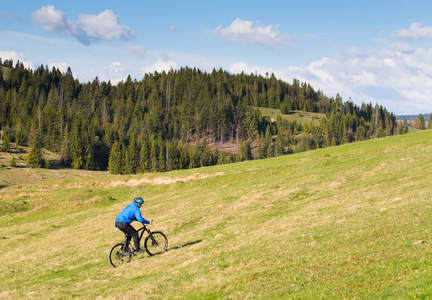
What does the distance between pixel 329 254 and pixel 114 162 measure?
14904cm

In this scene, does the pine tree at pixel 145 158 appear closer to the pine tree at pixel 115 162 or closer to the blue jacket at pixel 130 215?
the pine tree at pixel 115 162

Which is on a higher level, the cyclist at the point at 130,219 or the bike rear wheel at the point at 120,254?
the cyclist at the point at 130,219

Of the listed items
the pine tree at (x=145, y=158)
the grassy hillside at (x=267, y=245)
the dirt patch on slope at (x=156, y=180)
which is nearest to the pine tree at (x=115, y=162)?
the pine tree at (x=145, y=158)

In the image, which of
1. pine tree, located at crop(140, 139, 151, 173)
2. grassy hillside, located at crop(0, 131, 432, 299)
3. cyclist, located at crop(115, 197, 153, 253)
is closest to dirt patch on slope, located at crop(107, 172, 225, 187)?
grassy hillside, located at crop(0, 131, 432, 299)

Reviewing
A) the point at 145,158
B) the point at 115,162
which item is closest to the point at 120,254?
the point at 115,162

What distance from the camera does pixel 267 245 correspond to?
16.2m

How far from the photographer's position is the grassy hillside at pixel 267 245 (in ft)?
35.1

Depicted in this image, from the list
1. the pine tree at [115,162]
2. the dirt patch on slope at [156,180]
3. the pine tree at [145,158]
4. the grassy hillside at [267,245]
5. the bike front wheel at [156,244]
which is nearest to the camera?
the grassy hillside at [267,245]

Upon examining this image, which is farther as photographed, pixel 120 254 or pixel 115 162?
pixel 115 162

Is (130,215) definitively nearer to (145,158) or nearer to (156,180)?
(156,180)

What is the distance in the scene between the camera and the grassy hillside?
1071cm

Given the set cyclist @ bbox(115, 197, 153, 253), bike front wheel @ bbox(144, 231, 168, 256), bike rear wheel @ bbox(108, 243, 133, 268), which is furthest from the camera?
bike front wheel @ bbox(144, 231, 168, 256)

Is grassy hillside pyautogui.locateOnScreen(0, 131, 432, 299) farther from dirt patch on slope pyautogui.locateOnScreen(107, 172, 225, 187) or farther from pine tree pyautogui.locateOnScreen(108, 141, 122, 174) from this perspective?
pine tree pyautogui.locateOnScreen(108, 141, 122, 174)

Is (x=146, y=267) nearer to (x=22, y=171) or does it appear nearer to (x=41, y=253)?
(x=41, y=253)
